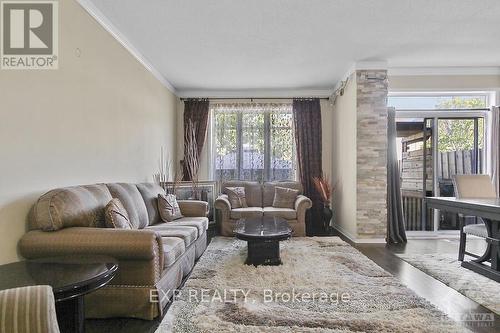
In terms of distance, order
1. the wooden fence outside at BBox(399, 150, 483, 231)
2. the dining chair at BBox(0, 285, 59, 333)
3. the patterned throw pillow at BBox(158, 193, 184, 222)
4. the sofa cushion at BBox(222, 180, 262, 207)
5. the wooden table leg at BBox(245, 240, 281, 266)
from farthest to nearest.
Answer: the sofa cushion at BBox(222, 180, 262, 207) < the wooden fence outside at BBox(399, 150, 483, 231) < the patterned throw pillow at BBox(158, 193, 184, 222) < the wooden table leg at BBox(245, 240, 281, 266) < the dining chair at BBox(0, 285, 59, 333)

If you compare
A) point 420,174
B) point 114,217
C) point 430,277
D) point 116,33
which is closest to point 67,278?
point 114,217

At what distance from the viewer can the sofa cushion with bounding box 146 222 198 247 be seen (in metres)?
3.17

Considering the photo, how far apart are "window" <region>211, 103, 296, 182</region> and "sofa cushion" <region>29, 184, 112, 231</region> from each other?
3.98 meters

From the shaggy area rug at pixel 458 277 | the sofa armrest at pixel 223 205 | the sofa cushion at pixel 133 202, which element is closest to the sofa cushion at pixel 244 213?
the sofa armrest at pixel 223 205

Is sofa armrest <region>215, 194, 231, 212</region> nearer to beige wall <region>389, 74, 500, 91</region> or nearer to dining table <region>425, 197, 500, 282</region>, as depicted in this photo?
dining table <region>425, 197, 500, 282</region>

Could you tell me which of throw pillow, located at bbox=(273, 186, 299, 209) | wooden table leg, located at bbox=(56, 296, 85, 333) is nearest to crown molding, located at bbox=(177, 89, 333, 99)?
throw pillow, located at bbox=(273, 186, 299, 209)

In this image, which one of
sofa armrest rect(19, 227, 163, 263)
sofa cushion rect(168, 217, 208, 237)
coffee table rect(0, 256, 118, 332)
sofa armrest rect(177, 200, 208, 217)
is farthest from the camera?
sofa armrest rect(177, 200, 208, 217)

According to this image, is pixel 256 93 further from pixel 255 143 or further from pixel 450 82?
pixel 450 82

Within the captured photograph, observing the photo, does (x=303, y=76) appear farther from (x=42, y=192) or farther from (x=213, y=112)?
(x=42, y=192)

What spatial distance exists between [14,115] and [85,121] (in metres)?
0.87

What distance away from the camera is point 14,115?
2.20m

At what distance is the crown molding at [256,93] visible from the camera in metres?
6.46

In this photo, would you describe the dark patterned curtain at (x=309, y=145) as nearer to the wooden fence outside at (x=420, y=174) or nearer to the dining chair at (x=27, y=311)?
the wooden fence outside at (x=420, y=174)

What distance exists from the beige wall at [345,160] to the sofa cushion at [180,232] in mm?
2598
